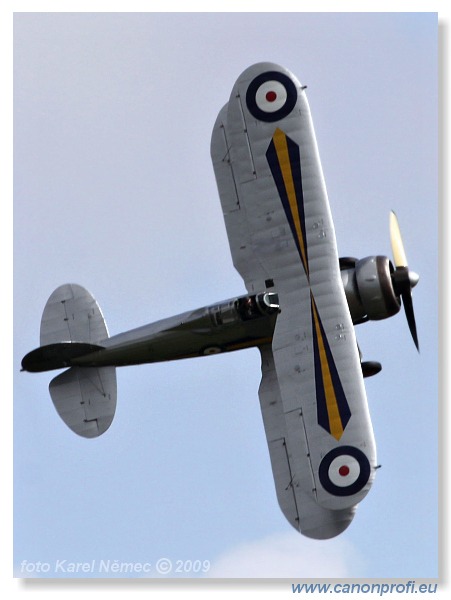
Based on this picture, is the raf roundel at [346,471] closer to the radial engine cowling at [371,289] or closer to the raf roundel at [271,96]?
the radial engine cowling at [371,289]

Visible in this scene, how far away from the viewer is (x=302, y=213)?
2673 centimetres

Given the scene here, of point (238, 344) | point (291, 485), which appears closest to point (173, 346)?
point (238, 344)

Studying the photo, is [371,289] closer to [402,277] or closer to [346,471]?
[402,277]

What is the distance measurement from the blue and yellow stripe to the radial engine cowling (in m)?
0.82

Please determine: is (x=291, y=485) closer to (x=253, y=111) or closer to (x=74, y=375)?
(x=74, y=375)

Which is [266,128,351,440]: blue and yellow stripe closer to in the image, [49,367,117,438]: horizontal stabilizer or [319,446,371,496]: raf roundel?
[319,446,371,496]: raf roundel

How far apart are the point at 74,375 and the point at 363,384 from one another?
477 centimetres

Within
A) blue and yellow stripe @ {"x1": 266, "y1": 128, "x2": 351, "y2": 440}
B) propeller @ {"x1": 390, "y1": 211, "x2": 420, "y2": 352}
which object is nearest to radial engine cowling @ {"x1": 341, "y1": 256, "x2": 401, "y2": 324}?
propeller @ {"x1": 390, "y1": 211, "x2": 420, "y2": 352}

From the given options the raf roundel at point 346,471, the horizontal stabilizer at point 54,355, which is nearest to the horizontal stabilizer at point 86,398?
the horizontal stabilizer at point 54,355

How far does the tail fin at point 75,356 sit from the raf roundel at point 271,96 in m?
4.05

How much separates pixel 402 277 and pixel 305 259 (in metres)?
1.56

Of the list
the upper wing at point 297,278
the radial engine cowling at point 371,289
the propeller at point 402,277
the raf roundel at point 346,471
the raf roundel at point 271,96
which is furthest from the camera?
the raf roundel at point 271,96

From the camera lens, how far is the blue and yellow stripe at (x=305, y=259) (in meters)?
26.0

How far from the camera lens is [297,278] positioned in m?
26.6
